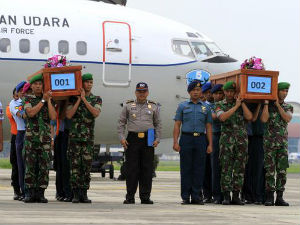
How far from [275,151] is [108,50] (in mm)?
7956

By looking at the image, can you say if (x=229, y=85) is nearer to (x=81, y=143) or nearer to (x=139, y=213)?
(x=81, y=143)

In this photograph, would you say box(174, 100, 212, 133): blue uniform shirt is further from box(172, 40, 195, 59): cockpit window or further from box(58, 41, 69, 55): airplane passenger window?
box(172, 40, 195, 59): cockpit window

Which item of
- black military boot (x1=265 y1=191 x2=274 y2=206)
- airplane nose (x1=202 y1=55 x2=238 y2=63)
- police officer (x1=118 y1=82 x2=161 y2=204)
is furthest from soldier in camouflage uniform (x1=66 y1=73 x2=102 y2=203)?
airplane nose (x1=202 y1=55 x2=238 y2=63)

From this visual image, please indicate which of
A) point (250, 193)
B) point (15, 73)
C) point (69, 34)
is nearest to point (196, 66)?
point (69, 34)

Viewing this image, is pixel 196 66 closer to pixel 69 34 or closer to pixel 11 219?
pixel 69 34

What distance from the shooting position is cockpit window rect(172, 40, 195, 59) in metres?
21.2

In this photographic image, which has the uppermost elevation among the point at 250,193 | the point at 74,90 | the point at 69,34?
the point at 69,34

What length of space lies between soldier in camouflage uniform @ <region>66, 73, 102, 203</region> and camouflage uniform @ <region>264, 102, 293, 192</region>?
271cm

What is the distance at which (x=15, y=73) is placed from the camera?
19.2 m

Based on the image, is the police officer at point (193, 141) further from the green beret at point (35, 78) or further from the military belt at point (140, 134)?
the green beret at point (35, 78)

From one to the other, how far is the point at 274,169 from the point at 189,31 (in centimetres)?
968

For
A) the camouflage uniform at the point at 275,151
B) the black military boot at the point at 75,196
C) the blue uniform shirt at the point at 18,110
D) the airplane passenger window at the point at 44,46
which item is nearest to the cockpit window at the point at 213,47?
the airplane passenger window at the point at 44,46

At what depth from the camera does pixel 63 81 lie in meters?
12.6

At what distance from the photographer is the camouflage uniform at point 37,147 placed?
1237 centimetres
